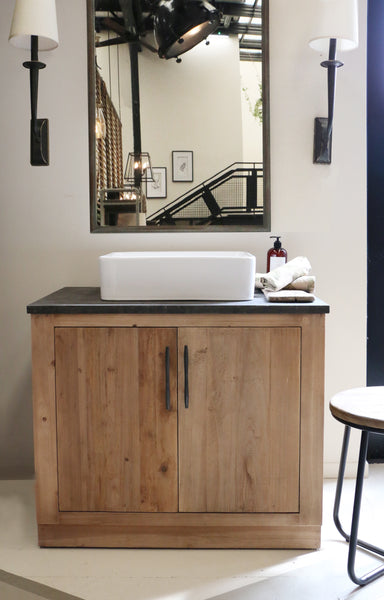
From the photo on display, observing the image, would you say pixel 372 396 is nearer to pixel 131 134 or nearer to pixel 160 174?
pixel 160 174

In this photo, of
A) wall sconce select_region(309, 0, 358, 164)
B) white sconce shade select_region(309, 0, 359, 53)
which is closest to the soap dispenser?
wall sconce select_region(309, 0, 358, 164)

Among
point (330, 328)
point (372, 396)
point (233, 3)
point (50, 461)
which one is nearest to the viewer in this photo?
point (372, 396)

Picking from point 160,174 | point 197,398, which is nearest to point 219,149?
point 160,174

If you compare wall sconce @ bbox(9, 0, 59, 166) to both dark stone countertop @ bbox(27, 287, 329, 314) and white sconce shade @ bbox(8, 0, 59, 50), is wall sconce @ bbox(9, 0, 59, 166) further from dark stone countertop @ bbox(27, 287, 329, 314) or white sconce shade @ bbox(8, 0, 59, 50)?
dark stone countertop @ bbox(27, 287, 329, 314)

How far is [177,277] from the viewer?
2014mm

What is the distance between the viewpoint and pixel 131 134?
8.03 feet

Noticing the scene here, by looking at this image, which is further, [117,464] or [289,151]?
[289,151]

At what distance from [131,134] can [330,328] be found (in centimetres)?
115

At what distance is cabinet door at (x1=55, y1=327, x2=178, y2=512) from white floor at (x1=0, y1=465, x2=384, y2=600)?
16 cm

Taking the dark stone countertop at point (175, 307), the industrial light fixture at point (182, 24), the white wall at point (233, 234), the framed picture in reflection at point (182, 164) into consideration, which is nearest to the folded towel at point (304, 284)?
the dark stone countertop at point (175, 307)

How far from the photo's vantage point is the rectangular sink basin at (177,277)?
2.00m

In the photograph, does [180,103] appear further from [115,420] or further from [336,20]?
[115,420]

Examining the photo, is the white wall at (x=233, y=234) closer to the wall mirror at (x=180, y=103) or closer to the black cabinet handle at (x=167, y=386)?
the wall mirror at (x=180, y=103)

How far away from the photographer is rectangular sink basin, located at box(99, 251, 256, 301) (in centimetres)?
200
